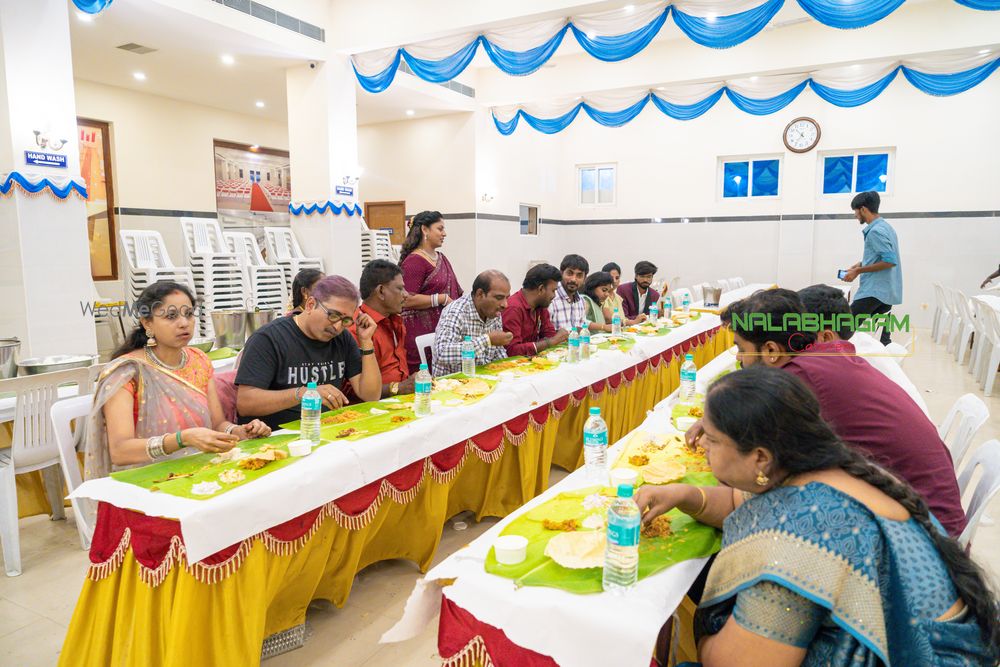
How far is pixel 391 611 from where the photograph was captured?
248 centimetres

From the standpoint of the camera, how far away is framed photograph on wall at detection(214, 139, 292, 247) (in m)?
10.7

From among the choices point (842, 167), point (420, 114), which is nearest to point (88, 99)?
point (420, 114)

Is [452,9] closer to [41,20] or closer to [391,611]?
[41,20]

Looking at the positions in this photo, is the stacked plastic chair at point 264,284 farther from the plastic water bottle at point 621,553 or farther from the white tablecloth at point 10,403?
the plastic water bottle at point 621,553

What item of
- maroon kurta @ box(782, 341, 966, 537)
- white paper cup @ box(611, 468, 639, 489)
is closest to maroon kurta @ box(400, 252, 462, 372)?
white paper cup @ box(611, 468, 639, 489)

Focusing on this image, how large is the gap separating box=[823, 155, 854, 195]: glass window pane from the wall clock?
45cm

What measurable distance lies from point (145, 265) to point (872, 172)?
38.6 ft

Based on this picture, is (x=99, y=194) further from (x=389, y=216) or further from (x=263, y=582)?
(x=263, y=582)

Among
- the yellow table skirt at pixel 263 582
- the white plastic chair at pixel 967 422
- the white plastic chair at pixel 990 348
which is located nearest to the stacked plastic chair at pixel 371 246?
the yellow table skirt at pixel 263 582

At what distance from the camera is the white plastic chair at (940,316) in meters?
8.80

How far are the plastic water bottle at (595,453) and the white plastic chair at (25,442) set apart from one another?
2.54 m

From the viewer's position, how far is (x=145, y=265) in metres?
7.52

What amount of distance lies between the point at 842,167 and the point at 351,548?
11.6 meters

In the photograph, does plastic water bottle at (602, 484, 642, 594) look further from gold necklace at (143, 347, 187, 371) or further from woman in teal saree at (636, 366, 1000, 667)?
gold necklace at (143, 347, 187, 371)
